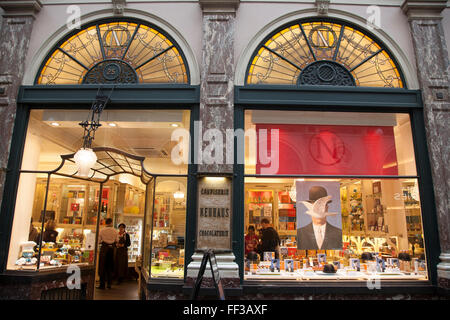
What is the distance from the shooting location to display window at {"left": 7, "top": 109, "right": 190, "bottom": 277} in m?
6.30

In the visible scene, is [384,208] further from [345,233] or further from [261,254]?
[261,254]

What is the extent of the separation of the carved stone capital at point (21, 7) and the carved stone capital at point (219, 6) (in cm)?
371

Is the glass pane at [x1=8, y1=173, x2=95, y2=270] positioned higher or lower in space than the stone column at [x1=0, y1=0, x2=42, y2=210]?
lower

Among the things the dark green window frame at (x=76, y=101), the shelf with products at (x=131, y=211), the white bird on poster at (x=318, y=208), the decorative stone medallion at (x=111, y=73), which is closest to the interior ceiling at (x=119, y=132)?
the dark green window frame at (x=76, y=101)

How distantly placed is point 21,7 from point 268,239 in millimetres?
7496

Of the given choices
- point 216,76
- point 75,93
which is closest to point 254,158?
point 216,76

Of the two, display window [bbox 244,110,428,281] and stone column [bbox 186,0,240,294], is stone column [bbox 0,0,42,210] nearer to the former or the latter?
stone column [bbox 186,0,240,294]

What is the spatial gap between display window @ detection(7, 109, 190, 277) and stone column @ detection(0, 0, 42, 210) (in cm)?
38

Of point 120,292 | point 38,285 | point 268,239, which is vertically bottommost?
point 120,292

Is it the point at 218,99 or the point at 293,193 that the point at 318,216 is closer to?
the point at 293,193

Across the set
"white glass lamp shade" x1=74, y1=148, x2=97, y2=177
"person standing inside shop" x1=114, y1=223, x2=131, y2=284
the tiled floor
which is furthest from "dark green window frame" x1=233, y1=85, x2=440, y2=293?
"person standing inside shop" x1=114, y1=223, x2=131, y2=284

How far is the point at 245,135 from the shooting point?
255 inches

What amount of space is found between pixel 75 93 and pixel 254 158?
4112mm

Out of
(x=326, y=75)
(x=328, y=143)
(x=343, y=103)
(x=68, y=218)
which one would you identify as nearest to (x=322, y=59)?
(x=326, y=75)
